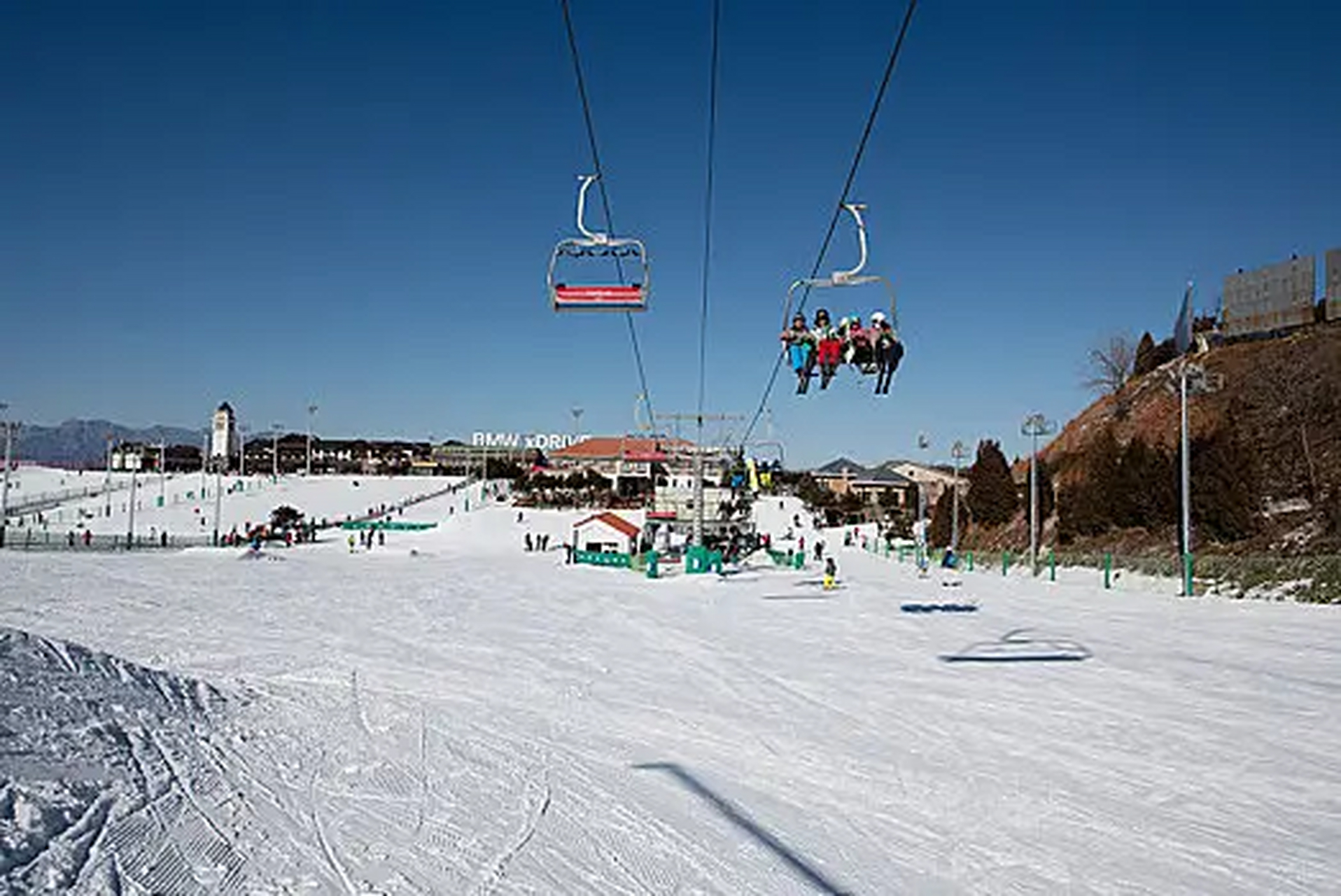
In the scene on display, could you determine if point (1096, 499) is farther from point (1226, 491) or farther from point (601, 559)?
point (601, 559)

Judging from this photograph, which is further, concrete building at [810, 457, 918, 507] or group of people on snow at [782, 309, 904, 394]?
concrete building at [810, 457, 918, 507]

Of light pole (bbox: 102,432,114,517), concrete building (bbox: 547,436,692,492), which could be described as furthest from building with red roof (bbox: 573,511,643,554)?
concrete building (bbox: 547,436,692,492)

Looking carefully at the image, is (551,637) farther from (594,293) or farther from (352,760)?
(352,760)

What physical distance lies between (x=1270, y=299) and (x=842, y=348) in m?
47.7

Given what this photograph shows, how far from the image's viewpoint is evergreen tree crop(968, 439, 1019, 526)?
50.8 m

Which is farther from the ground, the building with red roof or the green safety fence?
the building with red roof

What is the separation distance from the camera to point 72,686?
295 inches

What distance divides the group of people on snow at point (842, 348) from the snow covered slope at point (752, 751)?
345 cm

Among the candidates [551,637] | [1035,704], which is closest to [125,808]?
[1035,704]

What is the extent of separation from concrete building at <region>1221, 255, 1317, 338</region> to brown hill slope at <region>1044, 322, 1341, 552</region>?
4.18ft

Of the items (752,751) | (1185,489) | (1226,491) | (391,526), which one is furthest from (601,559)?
(752,751)

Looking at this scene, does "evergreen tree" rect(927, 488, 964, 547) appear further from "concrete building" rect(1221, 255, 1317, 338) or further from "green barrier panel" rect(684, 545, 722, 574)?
"green barrier panel" rect(684, 545, 722, 574)

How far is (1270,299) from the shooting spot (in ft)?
159

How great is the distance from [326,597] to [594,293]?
13412mm
